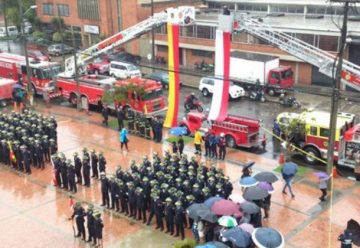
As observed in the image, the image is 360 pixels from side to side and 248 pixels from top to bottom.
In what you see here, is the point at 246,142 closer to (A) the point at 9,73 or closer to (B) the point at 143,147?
(B) the point at 143,147

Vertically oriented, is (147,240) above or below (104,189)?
below

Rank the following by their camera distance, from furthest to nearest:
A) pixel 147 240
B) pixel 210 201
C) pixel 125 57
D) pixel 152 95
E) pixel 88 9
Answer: pixel 88 9 < pixel 125 57 < pixel 152 95 < pixel 147 240 < pixel 210 201

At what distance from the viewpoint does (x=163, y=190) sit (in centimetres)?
1734

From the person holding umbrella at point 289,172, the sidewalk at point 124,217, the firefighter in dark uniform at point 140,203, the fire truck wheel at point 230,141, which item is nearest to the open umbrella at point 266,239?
the sidewalk at point 124,217

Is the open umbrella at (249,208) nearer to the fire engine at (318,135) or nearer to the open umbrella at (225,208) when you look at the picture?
the open umbrella at (225,208)

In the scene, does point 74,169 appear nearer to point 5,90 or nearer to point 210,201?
point 210,201

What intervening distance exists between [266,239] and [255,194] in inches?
128

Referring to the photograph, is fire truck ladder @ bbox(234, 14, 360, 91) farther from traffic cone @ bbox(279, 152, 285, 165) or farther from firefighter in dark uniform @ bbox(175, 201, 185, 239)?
firefighter in dark uniform @ bbox(175, 201, 185, 239)

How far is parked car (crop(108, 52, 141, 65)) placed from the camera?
47562 mm

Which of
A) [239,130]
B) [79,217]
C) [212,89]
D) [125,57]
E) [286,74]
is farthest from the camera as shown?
[125,57]

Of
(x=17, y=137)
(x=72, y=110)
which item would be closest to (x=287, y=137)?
(x=17, y=137)

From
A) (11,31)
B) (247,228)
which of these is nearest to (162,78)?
(247,228)

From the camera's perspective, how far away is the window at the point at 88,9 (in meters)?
52.7

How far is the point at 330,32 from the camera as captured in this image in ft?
119
